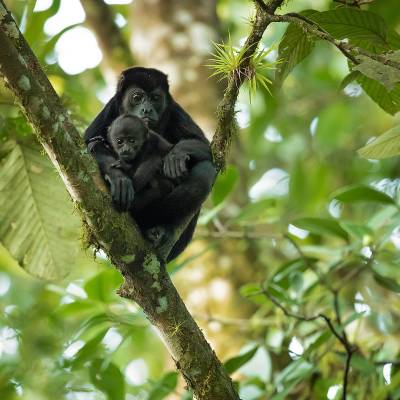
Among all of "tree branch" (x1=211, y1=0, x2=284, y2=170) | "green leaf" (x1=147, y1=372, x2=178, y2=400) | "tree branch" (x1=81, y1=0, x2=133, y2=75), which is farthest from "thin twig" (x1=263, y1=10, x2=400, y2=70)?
"tree branch" (x1=81, y1=0, x2=133, y2=75)

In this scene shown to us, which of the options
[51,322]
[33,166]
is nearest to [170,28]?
[33,166]

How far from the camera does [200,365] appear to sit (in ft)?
10.8

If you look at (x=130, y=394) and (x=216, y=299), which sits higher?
(x=216, y=299)

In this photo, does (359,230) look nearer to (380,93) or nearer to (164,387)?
(380,93)

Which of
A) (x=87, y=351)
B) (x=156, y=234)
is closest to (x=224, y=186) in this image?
(x=156, y=234)

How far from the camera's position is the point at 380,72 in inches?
105

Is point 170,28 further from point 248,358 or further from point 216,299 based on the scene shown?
point 248,358

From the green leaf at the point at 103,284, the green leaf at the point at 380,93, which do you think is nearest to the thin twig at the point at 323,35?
the green leaf at the point at 380,93

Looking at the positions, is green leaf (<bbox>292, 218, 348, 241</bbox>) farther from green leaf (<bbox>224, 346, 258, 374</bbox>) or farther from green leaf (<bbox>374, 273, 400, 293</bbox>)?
green leaf (<bbox>224, 346, 258, 374</bbox>)

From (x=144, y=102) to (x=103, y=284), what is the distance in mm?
1268

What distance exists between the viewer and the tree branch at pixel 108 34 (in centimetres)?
663

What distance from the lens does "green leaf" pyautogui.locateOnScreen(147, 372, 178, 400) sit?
421 centimetres

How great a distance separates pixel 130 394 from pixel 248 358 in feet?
4.60

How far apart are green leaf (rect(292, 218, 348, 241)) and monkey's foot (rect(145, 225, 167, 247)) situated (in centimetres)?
109
